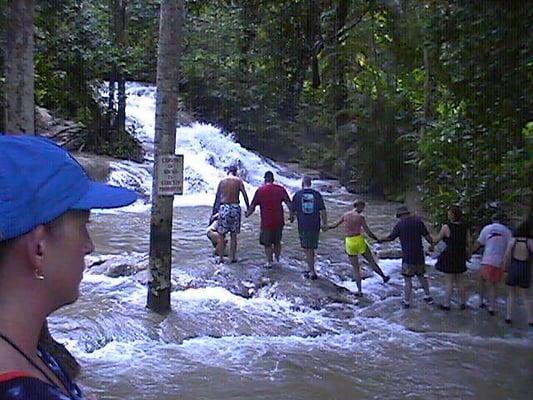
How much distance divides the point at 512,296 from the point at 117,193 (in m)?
9.33

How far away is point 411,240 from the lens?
10.5 metres

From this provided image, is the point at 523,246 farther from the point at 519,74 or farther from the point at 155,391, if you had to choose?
the point at 155,391

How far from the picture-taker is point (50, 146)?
1.39 m

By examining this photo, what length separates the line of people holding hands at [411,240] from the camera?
31.9 ft

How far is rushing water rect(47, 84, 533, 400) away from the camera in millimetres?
7371

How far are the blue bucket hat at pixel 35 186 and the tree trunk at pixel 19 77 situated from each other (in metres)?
5.10

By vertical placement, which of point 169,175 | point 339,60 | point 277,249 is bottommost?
point 277,249

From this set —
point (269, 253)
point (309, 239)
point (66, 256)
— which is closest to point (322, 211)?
point (309, 239)

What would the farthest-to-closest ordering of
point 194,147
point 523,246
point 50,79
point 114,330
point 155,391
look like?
point 194,147 < point 50,79 < point 523,246 < point 114,330 < point 155,391

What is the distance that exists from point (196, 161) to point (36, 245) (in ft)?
78.4

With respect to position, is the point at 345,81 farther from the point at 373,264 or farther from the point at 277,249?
the point at 373,264

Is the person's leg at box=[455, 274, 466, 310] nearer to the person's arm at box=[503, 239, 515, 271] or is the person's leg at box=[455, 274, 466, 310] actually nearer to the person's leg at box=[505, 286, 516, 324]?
the person's leg at box=[505, 286, 516, 324]

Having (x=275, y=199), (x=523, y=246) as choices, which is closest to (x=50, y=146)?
(x=523, y=246)

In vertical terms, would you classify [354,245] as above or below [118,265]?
above
